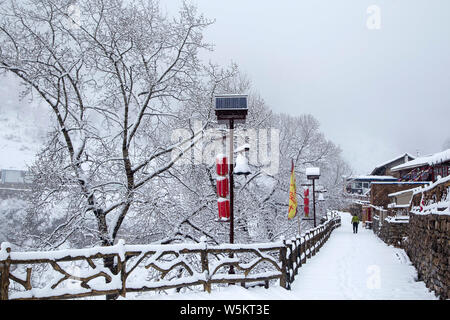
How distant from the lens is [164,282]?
271 inches

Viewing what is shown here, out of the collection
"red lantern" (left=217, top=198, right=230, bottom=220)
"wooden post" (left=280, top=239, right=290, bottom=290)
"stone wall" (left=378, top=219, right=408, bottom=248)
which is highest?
"red lantern" (left=217, top=198, right=230, bottom=220)

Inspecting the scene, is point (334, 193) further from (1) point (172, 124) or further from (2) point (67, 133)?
(2) point (67, 133)

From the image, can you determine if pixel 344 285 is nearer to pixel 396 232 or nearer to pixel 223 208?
pixel 223 208

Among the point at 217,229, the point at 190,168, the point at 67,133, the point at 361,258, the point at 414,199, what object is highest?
the point at 67,133

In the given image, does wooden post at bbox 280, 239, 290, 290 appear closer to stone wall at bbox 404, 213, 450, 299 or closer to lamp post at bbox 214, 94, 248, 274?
lamp post at bbox 214, 94, 248, 274

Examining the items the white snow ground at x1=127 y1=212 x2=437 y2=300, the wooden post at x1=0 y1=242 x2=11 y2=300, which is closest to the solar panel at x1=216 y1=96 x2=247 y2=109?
the white snow ground at x1=127 y1=212 x2=437 y2=300

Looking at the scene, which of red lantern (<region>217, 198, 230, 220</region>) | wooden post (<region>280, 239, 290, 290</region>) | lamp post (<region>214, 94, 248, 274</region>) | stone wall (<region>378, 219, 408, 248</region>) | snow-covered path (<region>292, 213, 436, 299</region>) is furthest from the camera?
stone wall (<region>378, 219, 408, 248</region>)

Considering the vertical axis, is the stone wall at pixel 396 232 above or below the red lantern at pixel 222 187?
below

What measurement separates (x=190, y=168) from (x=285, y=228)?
427 inches

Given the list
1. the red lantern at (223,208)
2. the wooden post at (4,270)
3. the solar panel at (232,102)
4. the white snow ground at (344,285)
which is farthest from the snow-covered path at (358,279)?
the wooden post at (4,270)

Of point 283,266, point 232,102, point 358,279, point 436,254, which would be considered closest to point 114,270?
point 283,266

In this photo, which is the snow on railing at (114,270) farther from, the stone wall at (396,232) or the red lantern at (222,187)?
the stone wall at (396,232)

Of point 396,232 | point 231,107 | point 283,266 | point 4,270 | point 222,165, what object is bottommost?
point 396,232
